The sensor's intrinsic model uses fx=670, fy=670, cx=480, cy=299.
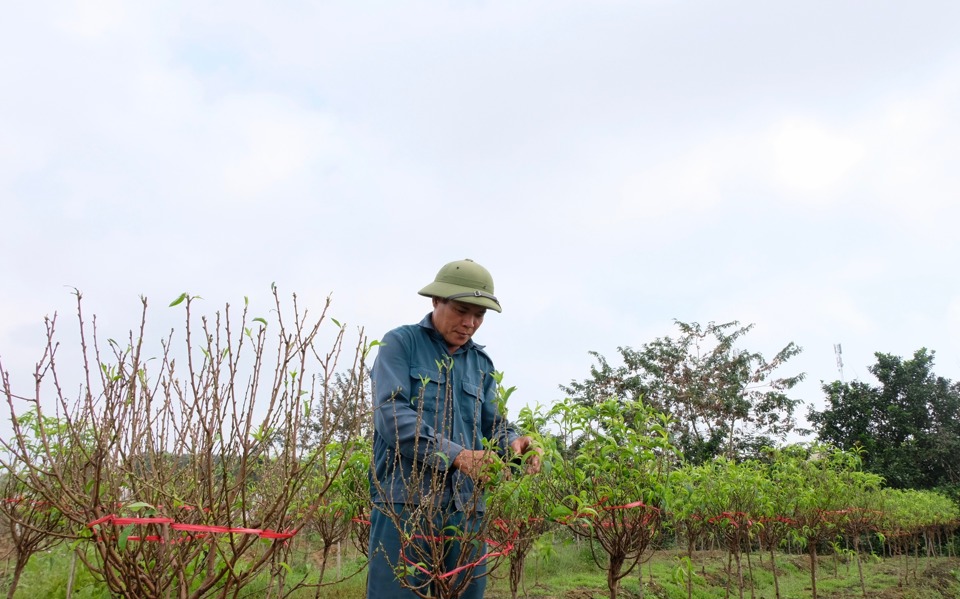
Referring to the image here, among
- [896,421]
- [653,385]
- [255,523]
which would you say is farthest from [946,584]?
[255,523]

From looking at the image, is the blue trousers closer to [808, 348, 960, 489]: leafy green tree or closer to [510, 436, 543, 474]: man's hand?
[510, 436, 543, 474]: man's hand

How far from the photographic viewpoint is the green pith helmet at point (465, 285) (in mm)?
2785

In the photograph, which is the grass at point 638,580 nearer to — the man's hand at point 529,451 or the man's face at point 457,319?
the man's hand at point 529,451

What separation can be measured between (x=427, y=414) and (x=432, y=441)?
359 mm

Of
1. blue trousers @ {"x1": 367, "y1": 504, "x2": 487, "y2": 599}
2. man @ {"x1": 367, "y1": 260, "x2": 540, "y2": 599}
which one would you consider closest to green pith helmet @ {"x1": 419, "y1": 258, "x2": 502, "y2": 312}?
man @ {"x1": 367, "y1": 260, "x2": 540, "y2": 599}

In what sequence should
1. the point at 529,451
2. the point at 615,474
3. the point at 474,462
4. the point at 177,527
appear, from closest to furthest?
the point at 177,527 < the point at 474,462 < the point at 529,451 < the point at 615,474

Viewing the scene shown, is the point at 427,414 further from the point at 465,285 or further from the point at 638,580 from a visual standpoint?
the point at 638,580

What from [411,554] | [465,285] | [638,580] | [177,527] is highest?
[465,285]

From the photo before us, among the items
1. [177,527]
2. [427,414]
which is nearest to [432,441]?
[427,414]

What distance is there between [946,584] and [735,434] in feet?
21.9

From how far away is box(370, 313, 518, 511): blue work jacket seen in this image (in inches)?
100

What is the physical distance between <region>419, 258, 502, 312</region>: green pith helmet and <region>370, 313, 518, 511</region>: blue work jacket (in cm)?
24

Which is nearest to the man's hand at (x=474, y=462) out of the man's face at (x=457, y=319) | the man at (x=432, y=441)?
the man at (x=432, y=441)

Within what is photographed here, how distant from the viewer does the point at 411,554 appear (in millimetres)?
2686
